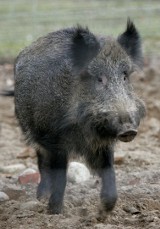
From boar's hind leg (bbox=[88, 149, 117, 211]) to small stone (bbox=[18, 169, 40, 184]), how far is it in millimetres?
1265

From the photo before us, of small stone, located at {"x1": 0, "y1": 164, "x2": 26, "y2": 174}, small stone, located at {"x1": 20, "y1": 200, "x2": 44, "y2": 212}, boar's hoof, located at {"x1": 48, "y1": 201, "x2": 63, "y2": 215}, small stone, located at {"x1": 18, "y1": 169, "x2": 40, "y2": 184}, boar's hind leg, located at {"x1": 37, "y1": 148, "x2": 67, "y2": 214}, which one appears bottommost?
Result: small stone, located at {"x1": 0, "y1": 164, "x2": 26, "y2": 174}

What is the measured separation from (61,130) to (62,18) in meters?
9.16

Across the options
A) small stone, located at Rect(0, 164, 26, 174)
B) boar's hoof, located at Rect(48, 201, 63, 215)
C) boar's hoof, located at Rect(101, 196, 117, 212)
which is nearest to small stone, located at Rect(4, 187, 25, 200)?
boar's hoof, located at Rect(48, 201, 63, 215)

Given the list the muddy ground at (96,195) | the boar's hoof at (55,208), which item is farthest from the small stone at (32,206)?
the boar's hoof at (55,208)

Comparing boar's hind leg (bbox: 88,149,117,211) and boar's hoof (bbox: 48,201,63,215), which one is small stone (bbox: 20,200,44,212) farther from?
boar's hind leg (bbox: 88,149,117,211)

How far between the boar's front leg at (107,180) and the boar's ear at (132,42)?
2.69 feet

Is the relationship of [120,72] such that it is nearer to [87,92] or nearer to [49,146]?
[87,92]

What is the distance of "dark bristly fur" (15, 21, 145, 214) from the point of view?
5.43 meters

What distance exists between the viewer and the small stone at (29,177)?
6.97m

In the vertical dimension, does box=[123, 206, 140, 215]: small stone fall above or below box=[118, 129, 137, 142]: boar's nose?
below

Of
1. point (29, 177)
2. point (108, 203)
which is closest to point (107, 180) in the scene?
point (108, 203)

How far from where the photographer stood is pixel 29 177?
7098mm

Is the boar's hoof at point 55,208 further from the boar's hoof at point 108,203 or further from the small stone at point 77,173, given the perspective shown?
the small stone at point 77,173

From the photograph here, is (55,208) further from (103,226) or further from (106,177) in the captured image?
(103,226)
